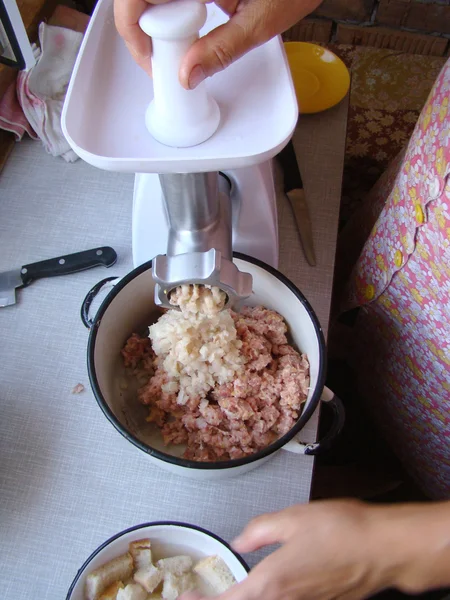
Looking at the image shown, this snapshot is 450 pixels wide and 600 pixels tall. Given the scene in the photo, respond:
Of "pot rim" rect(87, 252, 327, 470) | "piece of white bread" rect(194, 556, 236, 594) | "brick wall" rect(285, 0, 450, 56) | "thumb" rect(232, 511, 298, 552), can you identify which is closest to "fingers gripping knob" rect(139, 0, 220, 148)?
"pot rim" rect(87, 252, 327, 470)

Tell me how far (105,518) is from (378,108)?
1328mm

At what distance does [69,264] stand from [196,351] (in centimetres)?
29

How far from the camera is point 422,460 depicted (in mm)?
968

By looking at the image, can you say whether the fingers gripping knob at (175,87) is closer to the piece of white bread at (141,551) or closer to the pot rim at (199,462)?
the pot rim at (199,462)

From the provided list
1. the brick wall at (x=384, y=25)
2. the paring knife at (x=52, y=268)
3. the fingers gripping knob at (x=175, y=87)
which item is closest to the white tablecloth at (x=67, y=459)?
the paring knife at (x=52, y=268)

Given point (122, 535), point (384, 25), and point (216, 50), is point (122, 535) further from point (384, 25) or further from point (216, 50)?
point (384, 25)

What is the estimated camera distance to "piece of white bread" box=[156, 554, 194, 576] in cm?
60

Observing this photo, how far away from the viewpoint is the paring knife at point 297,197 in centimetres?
84

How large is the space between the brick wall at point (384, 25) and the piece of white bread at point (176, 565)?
138cm

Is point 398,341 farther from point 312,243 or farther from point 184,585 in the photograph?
point 184,585

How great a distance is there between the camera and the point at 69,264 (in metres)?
0.81

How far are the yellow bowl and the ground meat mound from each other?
0.46m

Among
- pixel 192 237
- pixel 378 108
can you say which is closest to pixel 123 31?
pixel 192 237

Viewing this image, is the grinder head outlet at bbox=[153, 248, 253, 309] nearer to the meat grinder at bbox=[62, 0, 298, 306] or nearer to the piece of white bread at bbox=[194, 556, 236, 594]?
the meat grinder at bbox=[62, 0, 298, 306]
